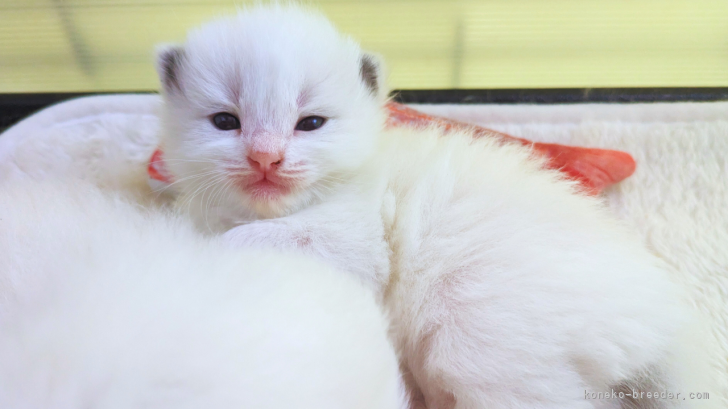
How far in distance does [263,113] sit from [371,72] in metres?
0.34

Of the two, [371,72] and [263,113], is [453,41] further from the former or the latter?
[263,113]

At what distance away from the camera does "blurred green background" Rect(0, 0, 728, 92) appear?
5.81ft

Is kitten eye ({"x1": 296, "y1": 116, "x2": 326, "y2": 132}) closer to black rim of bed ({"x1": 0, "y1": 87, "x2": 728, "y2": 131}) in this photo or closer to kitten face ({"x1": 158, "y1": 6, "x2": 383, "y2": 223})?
kitten face ({"x1": 158, "y1": 6, "x2": 383, "y2": 223})

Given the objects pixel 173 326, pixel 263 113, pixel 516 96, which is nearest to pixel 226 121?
pixel 263 113

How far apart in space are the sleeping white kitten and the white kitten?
15cm

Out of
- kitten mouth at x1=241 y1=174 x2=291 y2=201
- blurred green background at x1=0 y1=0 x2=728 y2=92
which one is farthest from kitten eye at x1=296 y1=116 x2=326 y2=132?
blurred green background at x1=0 y1=0 x2=728 y2=92

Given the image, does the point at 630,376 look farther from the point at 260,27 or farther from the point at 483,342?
the point at 260,27

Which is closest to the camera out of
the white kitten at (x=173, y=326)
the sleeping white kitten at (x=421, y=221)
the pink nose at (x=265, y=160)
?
the white kitten at (x=173, y=326)

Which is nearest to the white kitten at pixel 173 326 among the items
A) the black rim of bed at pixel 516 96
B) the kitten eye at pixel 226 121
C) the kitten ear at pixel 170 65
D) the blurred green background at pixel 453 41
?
the kitten eye at pixel 226 121

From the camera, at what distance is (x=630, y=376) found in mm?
693

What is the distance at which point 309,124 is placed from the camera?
87 cm

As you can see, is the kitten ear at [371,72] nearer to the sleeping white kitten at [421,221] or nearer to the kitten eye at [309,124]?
the sleeping white kitten at [421,221]

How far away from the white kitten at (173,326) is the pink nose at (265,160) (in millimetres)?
176

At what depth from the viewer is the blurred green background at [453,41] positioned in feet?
5.81
